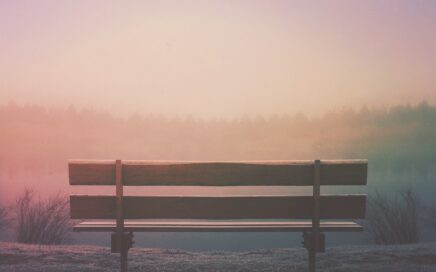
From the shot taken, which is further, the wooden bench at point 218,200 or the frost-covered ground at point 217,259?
the frost-covered ground at point 217,259

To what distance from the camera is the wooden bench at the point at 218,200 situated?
14.8 ft

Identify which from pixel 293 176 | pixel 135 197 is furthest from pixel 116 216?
pixel 293 176

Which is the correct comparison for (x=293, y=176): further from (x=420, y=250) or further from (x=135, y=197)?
(x=420, y=250)

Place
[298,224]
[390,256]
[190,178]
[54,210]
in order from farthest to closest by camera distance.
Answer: [54,210], [390,256], [298,224], [190,178]

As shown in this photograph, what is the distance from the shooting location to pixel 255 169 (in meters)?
4.51

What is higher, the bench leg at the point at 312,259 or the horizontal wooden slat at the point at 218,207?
the horizontal wooden slat at the point at 218,207

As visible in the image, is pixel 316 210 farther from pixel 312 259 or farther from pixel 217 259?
pixel 217 259

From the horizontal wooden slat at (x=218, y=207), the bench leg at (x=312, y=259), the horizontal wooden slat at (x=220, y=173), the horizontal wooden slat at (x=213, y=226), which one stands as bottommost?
the bench leg at (x=312, y=259)

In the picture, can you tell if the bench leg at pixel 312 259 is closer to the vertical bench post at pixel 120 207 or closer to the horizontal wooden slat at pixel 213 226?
the horizontal wooden slat at pixel 213 226

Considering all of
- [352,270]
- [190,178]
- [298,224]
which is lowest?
[352,270]

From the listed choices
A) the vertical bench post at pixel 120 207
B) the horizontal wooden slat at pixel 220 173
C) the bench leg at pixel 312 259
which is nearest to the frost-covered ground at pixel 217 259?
the bench leg at pixel 312 259

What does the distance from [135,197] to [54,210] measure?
11.1ft

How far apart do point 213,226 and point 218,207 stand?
18cm

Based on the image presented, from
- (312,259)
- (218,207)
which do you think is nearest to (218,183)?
(218,207)
